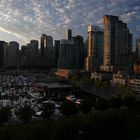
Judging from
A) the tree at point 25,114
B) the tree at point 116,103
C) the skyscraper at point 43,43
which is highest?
the skyscraper at point 43,43

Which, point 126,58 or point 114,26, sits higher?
point 114,26

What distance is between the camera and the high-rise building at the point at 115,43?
6294 cm

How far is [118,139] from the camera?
1448 cm

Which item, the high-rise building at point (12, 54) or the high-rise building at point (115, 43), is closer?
the high-rise building at point (115, 43)

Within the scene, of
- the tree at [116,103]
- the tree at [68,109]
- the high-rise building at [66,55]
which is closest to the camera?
the tree at [68,109]

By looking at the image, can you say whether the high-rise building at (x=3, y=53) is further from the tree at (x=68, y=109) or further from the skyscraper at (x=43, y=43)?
the tree at (x=68, y=109)

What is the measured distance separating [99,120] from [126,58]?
5596 cm

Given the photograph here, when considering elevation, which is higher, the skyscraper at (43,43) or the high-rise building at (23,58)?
the skyscraper at (43,43)

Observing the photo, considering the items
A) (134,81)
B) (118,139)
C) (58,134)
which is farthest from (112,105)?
(134,81)

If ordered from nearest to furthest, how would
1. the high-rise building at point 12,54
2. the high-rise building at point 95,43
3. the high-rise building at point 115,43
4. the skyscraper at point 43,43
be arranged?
1. the high-rise building at point 115,43
2. the high-rise building at point 95,43
3. the skyscraper at point 43,43
4. the high-rise building at point 12,54

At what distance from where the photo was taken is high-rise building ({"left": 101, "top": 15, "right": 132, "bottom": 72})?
206 ft

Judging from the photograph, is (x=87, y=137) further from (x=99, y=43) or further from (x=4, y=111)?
(x=99, y=43)

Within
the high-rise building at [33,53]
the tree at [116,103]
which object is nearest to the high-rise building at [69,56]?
the high-rise building at [33,53]

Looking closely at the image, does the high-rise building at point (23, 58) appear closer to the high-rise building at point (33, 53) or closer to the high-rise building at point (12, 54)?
the high-rise building at point (33, 53)
